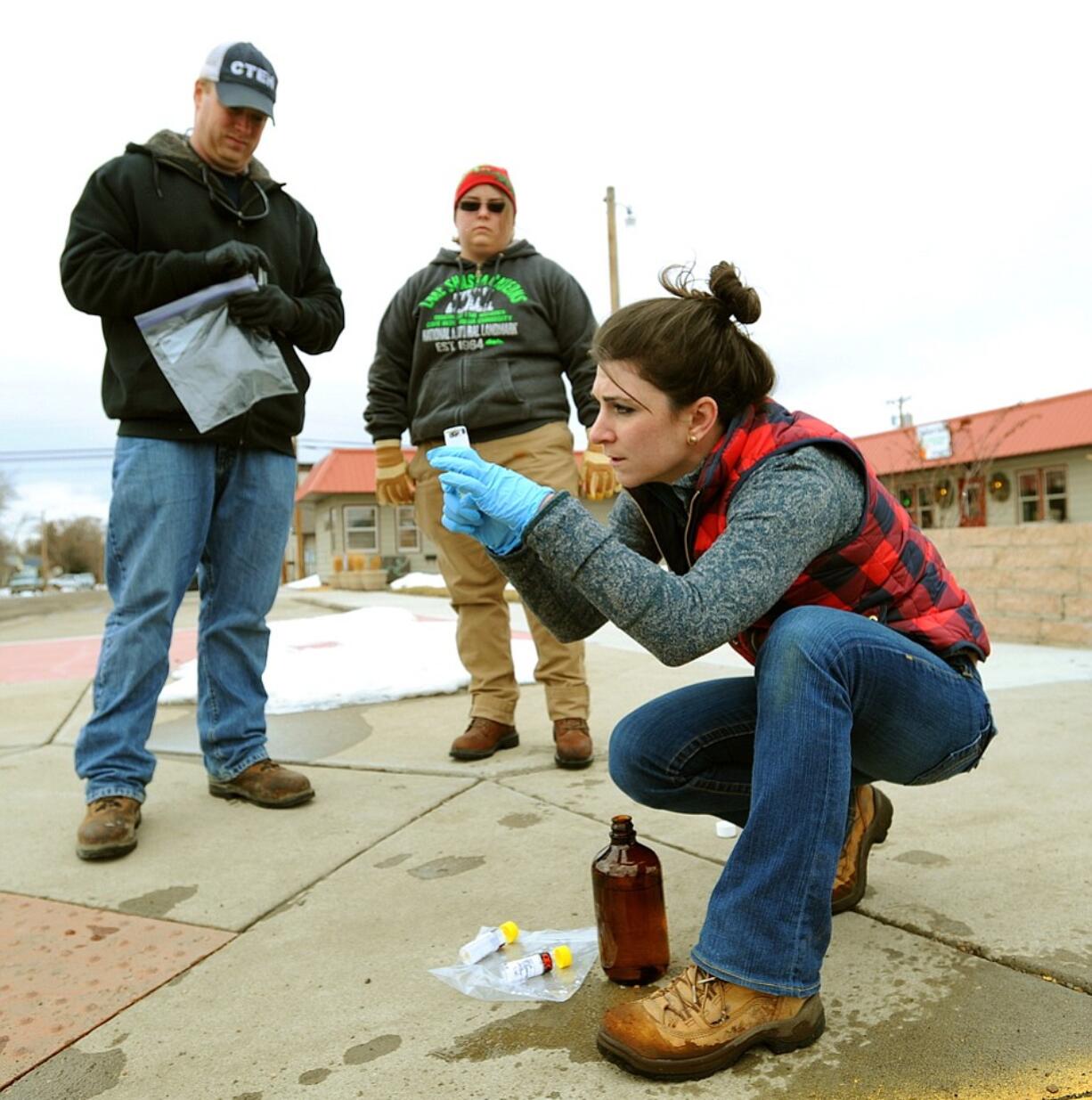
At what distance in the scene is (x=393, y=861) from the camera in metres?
2.35

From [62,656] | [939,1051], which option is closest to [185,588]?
[939,1051]

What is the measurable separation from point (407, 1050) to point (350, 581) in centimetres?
2230

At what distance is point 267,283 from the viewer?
2.89m

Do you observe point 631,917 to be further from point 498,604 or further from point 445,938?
point 498,604

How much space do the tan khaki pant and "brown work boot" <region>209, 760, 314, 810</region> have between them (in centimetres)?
79

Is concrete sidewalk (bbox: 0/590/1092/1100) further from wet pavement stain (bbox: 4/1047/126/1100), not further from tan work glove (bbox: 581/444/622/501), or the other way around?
tan work glove (bbox: 581/444/622/501)

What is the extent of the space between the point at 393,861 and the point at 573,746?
0.94m

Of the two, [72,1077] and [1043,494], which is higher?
[1043,494]

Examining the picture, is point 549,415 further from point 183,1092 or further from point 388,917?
point 183,1092

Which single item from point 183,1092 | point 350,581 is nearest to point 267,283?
point 183,1092

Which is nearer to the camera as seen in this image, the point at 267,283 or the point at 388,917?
the point at 388,917

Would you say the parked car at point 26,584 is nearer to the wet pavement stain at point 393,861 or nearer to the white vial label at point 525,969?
the wet pavement stain at point 393,861

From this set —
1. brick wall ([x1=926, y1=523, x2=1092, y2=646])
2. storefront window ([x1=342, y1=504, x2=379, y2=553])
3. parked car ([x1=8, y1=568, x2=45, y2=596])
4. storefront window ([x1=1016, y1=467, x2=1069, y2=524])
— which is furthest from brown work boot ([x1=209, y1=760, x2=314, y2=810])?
parked car ([x1=8, y1=568, x2=45, y2=596])

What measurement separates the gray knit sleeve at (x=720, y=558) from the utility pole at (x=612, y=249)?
17.7 meters
